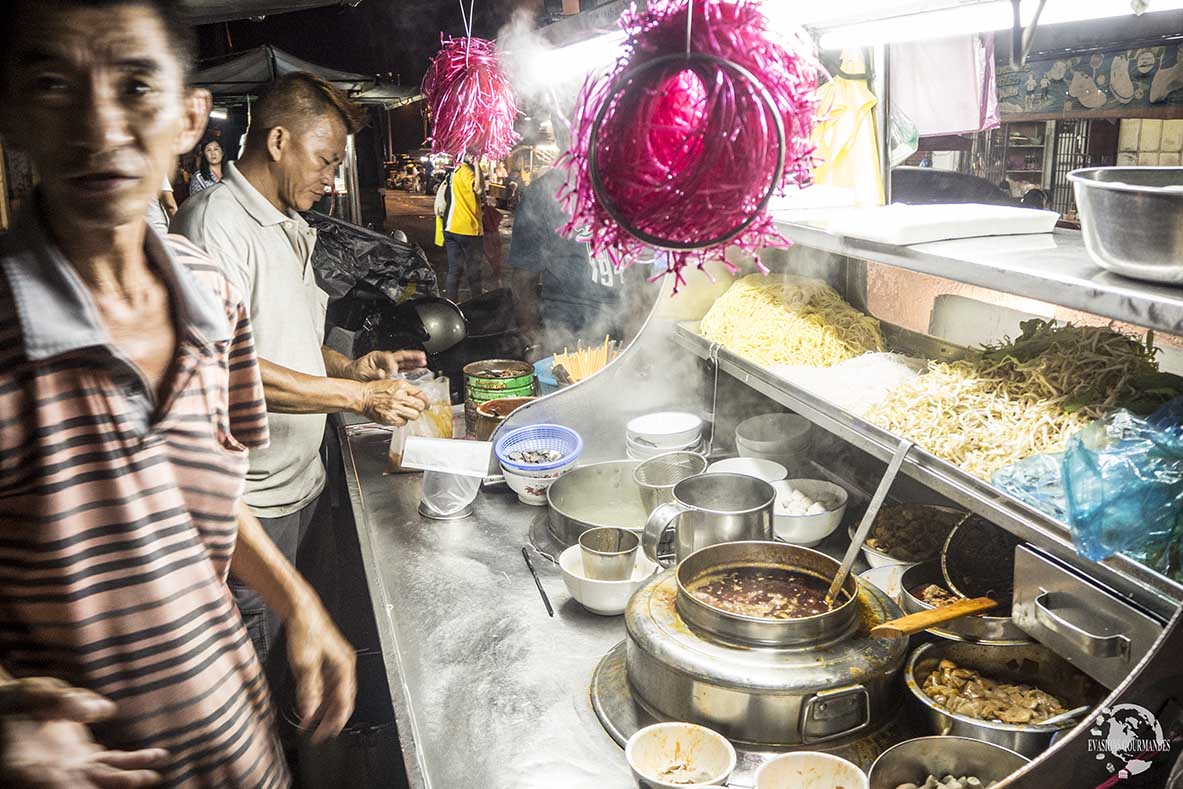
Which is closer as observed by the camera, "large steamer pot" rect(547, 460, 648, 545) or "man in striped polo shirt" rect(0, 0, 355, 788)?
"man in striped polo shirt" rect(0, 0, 355, 788)

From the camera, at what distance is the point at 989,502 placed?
1753 mm

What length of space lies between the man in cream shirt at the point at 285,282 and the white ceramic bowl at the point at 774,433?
1.24 meters

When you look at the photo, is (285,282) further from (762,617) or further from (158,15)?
(762,617)

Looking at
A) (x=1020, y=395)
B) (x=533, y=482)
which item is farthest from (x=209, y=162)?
(x=1020, y=395)

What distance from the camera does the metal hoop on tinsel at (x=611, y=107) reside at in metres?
1.37

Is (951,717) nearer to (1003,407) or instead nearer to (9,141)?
(1003,407)

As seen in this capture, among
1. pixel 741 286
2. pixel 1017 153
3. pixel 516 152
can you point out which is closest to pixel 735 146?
pixel 741 286

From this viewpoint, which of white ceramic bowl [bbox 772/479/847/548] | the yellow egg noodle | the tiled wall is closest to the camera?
white ceramic bowl [bbox 772/479/847/548]

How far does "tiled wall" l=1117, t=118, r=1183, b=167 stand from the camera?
8.19 m

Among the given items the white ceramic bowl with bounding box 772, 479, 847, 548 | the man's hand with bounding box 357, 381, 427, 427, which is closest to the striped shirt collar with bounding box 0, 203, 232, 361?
the man's hand with bounding box 357, 381, 427, 427

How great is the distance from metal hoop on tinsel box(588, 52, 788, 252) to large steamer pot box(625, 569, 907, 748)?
905 millimetres

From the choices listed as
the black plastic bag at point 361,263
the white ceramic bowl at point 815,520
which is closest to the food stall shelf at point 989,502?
the white ceramic bowl at point 815,520

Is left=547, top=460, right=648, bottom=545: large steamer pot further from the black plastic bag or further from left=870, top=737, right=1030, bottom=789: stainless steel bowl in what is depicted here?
the black plastic bag

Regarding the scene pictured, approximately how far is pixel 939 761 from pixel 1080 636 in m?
0.37
